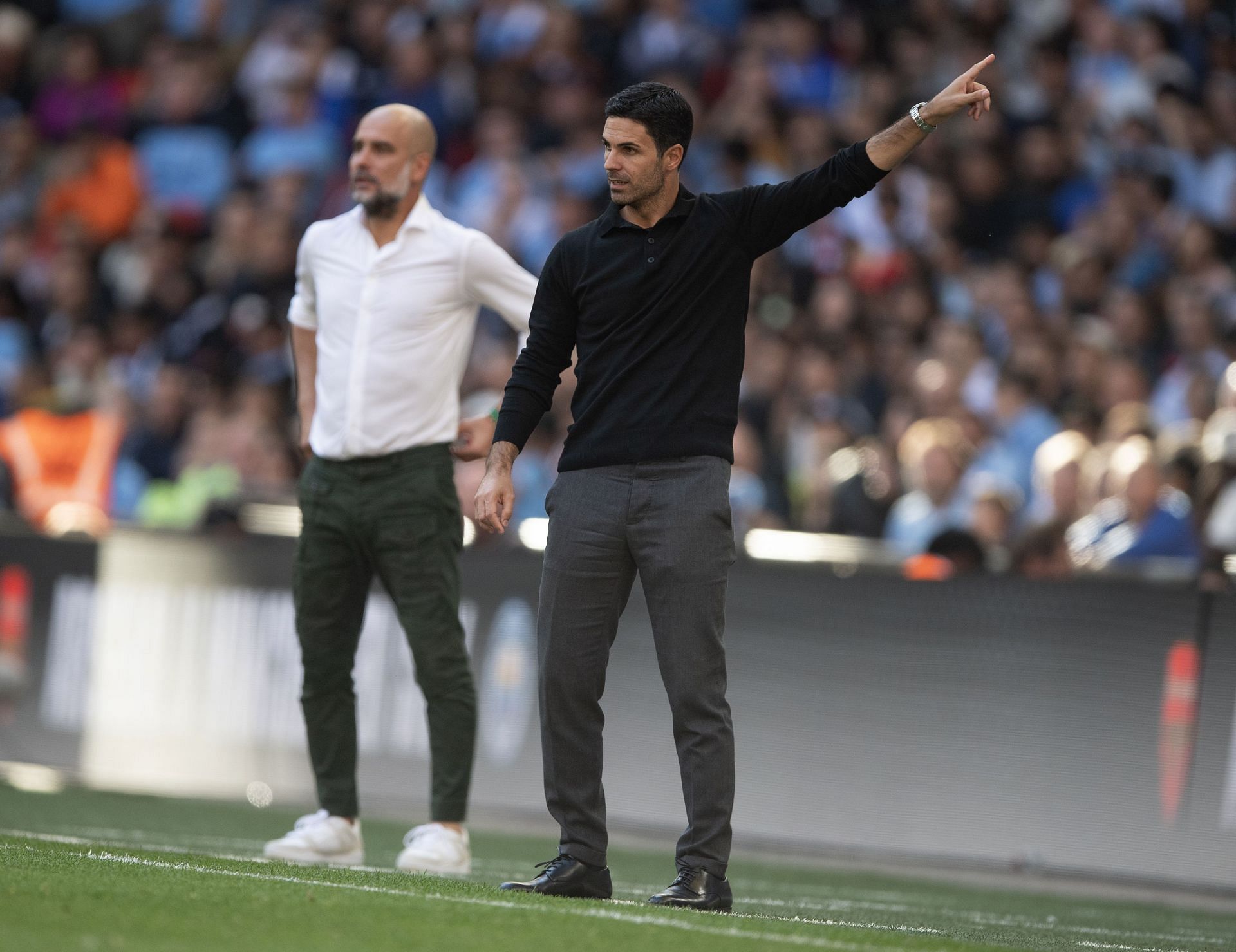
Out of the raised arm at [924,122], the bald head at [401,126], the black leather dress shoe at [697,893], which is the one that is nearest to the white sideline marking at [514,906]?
the black leather dress shoe at [697,893]

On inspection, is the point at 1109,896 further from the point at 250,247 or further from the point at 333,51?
the point at 333,51

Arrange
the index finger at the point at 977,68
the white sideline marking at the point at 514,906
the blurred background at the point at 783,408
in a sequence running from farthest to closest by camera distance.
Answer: the blurred background at the point at 783,408 → the index finger at the point at 977,68 → the white sideline marking at the point at 514,906

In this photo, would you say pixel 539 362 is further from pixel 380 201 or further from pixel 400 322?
pixel 380 201

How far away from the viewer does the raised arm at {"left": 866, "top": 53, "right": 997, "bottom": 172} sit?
18.8ft

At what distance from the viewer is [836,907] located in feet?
23.7

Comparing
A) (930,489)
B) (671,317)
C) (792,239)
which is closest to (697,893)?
(671,317)

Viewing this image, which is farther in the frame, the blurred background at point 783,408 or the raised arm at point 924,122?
the blurred background at point 783,408

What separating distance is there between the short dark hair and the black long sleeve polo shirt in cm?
20

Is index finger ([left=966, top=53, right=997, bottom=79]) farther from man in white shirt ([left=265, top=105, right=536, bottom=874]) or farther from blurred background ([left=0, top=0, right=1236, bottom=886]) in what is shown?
blurred background ([left=0, top=0, right=1236, bottom=886])

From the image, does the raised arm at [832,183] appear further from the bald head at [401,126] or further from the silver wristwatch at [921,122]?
the bald head at [401,126]

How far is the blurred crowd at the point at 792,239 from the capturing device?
37.4 feet

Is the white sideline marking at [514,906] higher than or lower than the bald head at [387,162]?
lower

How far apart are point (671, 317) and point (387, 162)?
1819 millimetres

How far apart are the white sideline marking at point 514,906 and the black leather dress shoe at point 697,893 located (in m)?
0.37
